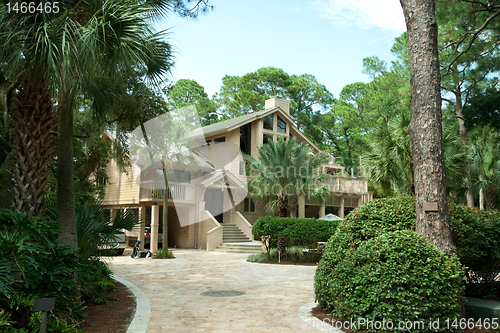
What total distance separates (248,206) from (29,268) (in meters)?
23.1

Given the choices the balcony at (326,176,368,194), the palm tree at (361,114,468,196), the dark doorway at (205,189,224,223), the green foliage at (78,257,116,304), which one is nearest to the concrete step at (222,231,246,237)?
the dark doorway at (205,189,224,223)

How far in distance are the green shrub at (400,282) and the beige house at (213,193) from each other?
1677 cm

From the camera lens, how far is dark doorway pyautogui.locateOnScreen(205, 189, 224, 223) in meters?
26.2

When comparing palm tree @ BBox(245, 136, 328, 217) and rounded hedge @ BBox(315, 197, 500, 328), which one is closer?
rounded hedge @ BBox(315, 197, 500, 328)

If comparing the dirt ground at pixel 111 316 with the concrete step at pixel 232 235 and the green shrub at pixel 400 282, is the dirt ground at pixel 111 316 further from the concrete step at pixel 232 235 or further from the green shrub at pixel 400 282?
the concrete step at pixel 232 235

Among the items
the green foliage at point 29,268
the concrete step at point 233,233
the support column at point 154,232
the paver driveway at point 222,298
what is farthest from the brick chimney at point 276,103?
the green foliage at point 29,268

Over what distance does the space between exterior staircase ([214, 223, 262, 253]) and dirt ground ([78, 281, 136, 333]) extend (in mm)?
13190

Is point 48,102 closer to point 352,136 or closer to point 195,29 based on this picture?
point 195,29

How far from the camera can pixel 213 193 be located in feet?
88.5

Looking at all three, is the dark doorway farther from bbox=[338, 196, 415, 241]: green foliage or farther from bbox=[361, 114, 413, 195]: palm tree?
bbox=[338, 196, 415, 241]: green foliage

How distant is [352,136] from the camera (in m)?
42.3

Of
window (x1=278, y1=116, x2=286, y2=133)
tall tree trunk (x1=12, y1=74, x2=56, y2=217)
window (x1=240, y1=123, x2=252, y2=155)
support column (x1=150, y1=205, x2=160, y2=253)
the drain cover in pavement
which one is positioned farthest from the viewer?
window (x1=278, y1=116, x2=286, y2=133)

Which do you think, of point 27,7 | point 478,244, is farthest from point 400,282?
point 27,7

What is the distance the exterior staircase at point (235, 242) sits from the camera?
21156 mm
